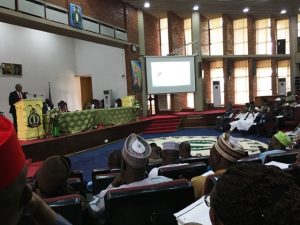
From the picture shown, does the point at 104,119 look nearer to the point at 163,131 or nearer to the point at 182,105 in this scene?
the point at 163,131

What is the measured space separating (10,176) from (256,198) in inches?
19.2

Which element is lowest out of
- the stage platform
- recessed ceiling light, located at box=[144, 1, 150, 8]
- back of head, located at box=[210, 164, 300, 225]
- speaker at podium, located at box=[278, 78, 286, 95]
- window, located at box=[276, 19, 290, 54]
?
the stage platform

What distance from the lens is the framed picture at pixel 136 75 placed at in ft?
38.4

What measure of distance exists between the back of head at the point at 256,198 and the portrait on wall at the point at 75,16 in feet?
28.2

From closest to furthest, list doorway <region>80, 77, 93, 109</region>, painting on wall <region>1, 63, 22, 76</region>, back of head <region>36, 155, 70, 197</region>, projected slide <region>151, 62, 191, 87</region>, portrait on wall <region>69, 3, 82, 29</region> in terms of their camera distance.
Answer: back of head <region>36, 155, 70, 197</region> < portrait on wall <region>69, 3, 82, 29</region> < painting on wall <region>1, 63, 22, 76</region> < projected slide <region>151, 62, 191, 87</region> < doorway <region>80, 77, 93, 109</region>

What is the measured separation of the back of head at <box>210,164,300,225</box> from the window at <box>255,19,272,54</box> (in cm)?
1609

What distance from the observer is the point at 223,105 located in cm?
1514

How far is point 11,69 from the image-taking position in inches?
410

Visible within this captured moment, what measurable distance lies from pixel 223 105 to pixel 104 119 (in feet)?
25.6

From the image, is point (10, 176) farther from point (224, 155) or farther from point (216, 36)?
point (216, 36)

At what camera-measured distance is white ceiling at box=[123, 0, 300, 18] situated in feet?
40.7

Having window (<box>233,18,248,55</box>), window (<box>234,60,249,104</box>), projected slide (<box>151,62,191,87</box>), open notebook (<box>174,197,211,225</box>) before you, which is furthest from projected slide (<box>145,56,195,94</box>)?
open notebook (<box>174,197,211,225</box>)

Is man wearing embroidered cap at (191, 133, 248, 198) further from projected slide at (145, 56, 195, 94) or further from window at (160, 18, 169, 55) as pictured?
window at (160, 18, 169, 55)

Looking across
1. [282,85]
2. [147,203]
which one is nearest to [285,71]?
[282,85]
